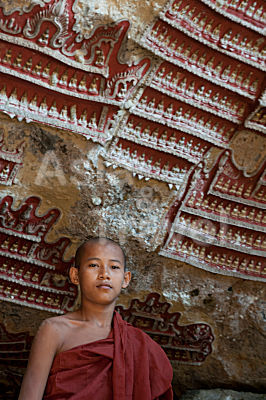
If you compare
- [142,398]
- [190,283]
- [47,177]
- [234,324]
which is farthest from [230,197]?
[142,398]

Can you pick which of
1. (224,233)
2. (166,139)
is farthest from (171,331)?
(166,139)

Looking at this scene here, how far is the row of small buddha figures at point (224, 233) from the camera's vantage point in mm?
2620

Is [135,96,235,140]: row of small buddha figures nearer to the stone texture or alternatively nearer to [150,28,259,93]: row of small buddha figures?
[150,28,259,93]: row of small buddha figures

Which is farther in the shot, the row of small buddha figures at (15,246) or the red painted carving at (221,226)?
the red painted carving at (221,226)

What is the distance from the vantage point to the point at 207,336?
274 cm

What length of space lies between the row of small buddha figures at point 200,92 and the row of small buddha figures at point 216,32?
0.77 ft

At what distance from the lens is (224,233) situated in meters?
2.66

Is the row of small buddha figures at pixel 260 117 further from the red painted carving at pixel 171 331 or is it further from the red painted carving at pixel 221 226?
the red painted carving at pixel 171 331

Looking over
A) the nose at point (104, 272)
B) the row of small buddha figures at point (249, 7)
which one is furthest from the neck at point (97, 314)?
the row of small buddha figures at point (249, 7)

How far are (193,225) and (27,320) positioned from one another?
1.06 metres

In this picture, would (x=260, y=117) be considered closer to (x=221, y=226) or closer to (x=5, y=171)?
(x=221, y=226)

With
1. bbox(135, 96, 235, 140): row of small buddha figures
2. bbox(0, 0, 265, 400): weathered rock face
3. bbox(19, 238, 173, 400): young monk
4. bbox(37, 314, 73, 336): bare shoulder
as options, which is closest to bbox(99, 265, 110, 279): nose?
bbox(19, 238, 173, 400): young monk

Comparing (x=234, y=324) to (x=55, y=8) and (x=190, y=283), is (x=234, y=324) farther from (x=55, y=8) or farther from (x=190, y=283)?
(x=55, y=8)

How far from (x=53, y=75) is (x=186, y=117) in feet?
2.39
